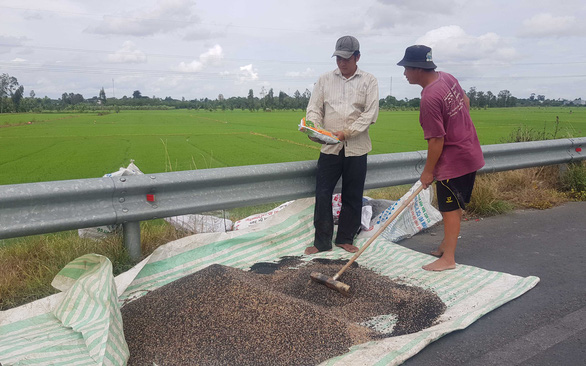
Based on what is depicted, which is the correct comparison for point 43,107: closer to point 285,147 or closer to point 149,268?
point 285,147

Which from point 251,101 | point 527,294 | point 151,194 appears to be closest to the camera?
point 527,294

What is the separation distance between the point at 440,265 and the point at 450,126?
3.76 ft

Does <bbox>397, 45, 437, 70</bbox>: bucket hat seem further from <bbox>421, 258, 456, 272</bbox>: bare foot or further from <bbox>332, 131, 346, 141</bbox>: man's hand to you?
<bbox>421, 258, 456, 272</bbox>: bare foot

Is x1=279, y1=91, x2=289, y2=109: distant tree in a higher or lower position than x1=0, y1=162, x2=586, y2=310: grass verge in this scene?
higher

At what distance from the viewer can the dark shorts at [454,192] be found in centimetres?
438

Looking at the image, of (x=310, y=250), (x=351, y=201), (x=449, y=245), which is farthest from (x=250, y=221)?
(x=449, y=245)

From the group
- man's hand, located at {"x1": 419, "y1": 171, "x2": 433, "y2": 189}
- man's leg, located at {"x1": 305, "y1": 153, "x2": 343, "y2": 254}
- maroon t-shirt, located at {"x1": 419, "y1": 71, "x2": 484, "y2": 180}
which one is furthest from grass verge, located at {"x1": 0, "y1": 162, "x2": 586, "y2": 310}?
man's hand, located at {"x1": 419, "y1": 171, "x2": 433, "y2": 189}

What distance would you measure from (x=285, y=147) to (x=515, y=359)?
1159 centimetres

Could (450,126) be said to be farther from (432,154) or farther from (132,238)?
(132,238)

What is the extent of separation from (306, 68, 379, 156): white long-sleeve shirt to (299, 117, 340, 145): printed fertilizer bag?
182mm

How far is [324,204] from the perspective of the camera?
4785 millimetres

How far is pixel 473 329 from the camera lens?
315cm

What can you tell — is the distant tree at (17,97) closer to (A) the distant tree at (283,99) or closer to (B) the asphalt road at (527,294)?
(A) the distant tree at (283,99)

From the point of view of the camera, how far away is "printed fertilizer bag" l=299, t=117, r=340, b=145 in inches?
172
